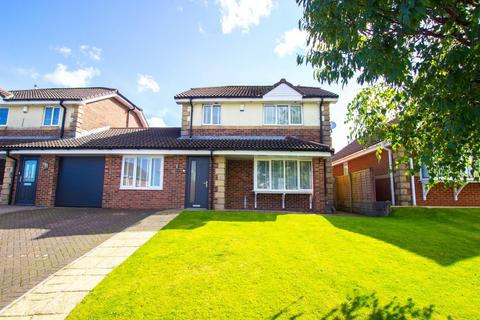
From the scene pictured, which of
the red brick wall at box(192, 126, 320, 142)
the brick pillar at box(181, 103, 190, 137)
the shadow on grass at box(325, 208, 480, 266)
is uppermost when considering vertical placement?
the brick pillar at box(181, 103, 190, 137)

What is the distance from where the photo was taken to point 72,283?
4477mm

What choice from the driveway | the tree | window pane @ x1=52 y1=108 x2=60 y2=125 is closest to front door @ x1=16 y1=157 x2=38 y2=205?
the driveway

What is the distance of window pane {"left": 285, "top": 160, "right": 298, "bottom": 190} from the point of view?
12.9 meters

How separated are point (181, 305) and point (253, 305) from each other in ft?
3.25

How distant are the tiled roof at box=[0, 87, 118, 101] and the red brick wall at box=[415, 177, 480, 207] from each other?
18.7 m

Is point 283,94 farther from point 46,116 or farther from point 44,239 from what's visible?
point 46,116

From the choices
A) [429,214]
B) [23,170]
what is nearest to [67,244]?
[23,170]

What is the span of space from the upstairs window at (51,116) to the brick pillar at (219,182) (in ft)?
33.7

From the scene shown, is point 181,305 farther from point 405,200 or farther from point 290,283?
point 405,200

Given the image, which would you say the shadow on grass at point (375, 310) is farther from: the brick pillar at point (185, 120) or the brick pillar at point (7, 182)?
the brick pillar at point (7, 182)

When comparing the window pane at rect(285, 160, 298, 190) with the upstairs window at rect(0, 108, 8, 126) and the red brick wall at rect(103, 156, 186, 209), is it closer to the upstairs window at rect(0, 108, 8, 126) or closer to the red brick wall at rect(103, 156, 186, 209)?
the red brick wall at rect(103, 156, 186, 209)

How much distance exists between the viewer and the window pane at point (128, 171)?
13.0 metres

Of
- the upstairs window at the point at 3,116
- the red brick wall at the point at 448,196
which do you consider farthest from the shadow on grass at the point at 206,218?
the upstairs window at the point at 3,116

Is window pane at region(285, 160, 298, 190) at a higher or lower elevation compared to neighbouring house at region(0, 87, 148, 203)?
lower
